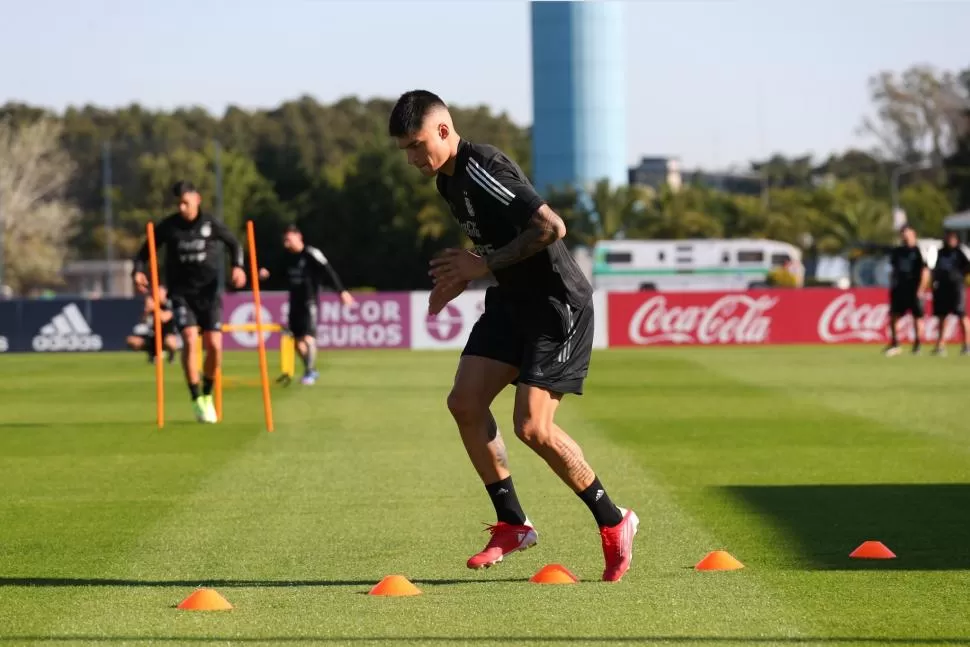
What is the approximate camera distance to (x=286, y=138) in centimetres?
13088

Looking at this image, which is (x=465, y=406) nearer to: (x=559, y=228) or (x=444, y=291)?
(x=444, y=291)

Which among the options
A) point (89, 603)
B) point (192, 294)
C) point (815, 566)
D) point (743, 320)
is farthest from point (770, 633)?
point (743, 320)

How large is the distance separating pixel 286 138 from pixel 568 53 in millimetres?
55045

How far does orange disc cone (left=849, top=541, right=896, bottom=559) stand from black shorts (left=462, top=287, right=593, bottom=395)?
147 cm

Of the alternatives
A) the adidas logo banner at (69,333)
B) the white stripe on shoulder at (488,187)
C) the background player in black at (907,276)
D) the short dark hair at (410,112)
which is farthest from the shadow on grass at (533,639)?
the adidas logo banner at (69,333)

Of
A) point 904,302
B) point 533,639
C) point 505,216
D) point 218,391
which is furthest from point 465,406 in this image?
point 904,302

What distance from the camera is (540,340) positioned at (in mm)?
7137

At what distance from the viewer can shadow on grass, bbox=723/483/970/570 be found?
7.56 m

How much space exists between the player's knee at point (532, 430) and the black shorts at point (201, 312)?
8.97m

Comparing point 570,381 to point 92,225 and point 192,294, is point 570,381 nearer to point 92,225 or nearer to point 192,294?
point 192,294

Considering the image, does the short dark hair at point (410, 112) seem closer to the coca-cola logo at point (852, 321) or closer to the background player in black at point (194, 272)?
the background player in black at point (194, 272)

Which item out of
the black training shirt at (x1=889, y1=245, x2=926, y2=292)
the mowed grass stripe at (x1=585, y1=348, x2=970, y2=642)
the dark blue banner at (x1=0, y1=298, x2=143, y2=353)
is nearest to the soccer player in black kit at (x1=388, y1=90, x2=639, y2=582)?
the mowed grass stripe at (x1=585, y1=348, x2=970, y2=642)

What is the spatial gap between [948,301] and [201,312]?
54.5ft

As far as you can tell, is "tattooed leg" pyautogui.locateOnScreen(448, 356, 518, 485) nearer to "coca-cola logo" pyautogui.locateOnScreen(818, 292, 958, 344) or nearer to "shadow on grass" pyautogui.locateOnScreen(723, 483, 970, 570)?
"shadow on grass" pyautogui.locateOnScreen(723, 483, 970, 570)
